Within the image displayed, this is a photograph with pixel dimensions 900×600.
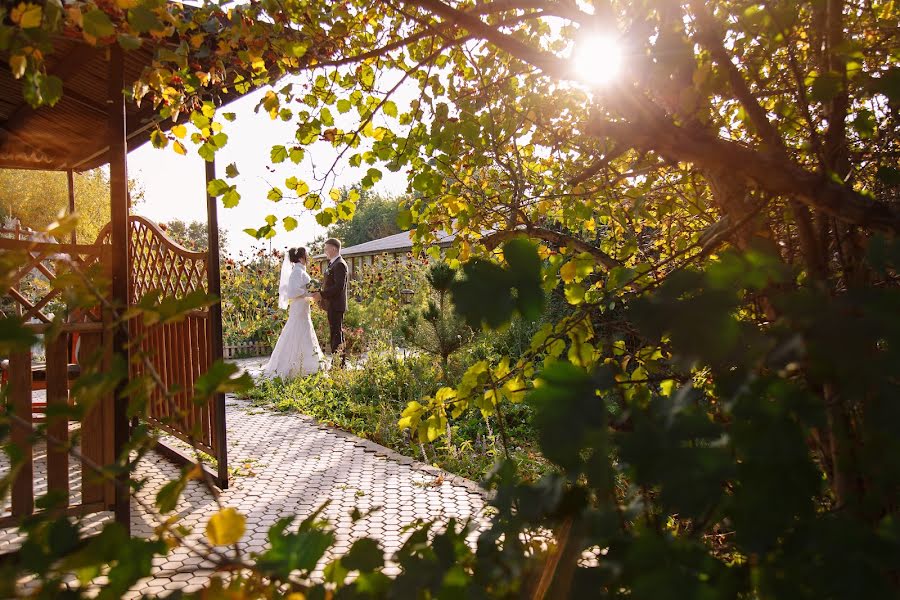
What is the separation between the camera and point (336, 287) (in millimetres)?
9414

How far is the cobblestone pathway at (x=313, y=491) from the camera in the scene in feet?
9.80

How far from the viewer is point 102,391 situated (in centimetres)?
54

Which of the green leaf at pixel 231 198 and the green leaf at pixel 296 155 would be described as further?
the green leaf at pixel 296 155

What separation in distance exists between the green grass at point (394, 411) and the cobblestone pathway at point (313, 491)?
0.23 m

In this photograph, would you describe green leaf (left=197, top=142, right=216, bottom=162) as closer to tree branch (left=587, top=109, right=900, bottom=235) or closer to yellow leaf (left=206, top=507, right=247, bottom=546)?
tree branch (left=587, top=109, right=900, bottom=235)

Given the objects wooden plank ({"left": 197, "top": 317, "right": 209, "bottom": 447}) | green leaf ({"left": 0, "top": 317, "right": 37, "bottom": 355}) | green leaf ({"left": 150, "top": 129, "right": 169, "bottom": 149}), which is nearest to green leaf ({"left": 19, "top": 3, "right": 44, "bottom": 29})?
green leaf ({"left": 0, "top": 317, "right": 37, "bottom": 355})

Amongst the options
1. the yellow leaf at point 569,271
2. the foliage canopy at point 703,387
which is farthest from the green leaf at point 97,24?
the yellow leaf at point 569,271

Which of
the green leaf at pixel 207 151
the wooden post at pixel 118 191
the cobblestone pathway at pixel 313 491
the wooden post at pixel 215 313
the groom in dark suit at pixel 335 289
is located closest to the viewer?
the green leaf at pixel 207 151

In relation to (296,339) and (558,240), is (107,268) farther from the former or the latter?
(296,339)

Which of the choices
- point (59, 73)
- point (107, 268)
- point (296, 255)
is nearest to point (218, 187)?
point (107, 268)

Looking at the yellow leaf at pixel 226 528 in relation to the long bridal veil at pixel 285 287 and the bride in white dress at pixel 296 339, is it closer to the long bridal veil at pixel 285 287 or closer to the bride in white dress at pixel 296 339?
the bride in white dress at pixel 296 339

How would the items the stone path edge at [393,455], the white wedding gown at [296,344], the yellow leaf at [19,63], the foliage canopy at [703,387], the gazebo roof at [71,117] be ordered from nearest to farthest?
the foliage canopy at [703,387], the yellow leaf at [19,63], the gazebo roof at [71,117], the stone path edge at [393,455], the white wedding gown at [296,344]

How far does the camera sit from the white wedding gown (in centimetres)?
→ 872

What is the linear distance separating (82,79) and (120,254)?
4.82 ft
